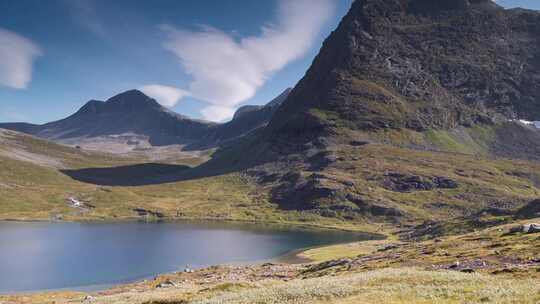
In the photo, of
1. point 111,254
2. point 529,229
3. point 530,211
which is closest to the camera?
point 529,229

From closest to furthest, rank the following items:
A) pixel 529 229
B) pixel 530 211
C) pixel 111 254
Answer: pixel 529 229 < pixel 530 211 < pixel 111 254

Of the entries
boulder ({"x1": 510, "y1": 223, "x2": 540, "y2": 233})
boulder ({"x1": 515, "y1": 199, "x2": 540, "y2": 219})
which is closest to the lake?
boulder ({"x1": 515, "y1": 199, "x2": 540, "y2": 219})

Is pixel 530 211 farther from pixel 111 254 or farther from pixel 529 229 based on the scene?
pixel 111 254

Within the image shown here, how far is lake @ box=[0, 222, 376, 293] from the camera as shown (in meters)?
115

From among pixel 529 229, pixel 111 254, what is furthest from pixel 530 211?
pixel 111 254

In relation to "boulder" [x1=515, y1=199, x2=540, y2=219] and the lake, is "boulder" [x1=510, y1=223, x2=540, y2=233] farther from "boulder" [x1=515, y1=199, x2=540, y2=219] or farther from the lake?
the lake

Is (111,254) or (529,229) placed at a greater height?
(529,229)

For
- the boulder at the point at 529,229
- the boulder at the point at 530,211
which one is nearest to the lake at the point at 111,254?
the boulder at the point at 530,211

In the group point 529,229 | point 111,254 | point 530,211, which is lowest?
point 111,254

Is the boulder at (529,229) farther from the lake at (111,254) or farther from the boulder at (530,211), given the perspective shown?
the lake at (111,254)

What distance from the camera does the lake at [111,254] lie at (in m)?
115

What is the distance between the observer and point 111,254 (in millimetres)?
152750

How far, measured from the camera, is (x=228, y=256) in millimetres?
150875

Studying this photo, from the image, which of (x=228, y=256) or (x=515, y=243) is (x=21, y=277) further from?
(x=515, y=243)
